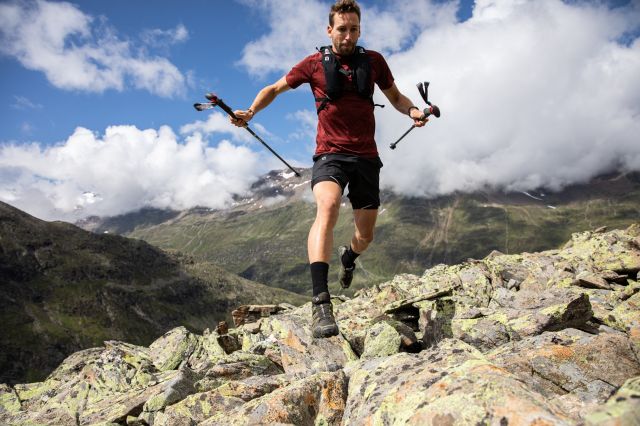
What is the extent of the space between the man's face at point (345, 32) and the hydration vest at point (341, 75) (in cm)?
A: 20

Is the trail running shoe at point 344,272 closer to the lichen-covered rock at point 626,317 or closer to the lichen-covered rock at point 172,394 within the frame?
the lichen-covered rock at point 172,394

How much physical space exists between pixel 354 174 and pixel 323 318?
3.12 meters

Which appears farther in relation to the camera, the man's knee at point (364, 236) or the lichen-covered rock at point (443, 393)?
the man's knee at point (364, 236)

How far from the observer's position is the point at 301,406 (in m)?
6.45

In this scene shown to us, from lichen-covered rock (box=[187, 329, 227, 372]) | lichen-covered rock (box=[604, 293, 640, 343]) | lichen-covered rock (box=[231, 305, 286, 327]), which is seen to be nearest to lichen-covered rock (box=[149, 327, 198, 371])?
lichen-covered rock (box=[187, 329, 227, 372])

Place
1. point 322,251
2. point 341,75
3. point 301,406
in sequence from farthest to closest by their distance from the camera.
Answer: point 341,75
point 322,251
point 301,406

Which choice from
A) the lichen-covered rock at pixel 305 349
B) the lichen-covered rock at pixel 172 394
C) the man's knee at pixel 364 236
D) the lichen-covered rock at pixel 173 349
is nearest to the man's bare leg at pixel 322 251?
the lichen-covered rock at pixel 305 349

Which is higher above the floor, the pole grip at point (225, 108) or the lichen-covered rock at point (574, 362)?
the pole grip at point (225, 108)

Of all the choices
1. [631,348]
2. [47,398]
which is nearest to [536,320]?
[631,348]

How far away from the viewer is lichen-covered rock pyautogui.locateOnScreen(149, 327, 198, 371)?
54.9 feet

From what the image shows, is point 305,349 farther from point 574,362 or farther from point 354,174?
point 574,362

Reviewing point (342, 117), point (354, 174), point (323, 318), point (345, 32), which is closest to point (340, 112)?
point (342, 117)

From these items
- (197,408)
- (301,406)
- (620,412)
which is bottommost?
(197,408)

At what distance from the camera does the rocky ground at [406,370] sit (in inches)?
168
